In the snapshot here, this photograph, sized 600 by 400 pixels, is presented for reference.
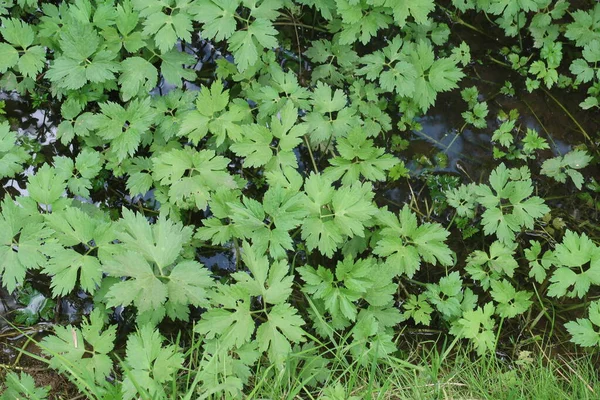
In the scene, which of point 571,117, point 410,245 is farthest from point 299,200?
point 571,117

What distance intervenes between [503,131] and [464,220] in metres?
0.68

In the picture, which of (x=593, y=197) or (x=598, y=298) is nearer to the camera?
(x=598, y=298)

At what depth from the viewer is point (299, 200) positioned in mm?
2861

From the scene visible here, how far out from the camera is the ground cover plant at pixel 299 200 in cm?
278

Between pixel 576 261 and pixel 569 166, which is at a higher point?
pixel 569 166

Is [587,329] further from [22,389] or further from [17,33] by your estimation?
[17,33]

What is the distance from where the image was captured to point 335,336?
126 inches

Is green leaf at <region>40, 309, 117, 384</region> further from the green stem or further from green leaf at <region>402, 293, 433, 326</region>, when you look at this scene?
the green stem

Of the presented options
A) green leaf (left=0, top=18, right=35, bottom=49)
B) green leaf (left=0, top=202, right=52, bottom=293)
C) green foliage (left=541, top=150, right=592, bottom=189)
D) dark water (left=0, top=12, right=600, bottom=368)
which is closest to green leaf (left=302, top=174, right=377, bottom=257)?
dark water (left=0, top=12, right=600, bottom=368)

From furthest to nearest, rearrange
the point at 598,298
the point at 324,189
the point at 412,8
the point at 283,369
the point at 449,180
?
the point at 449,180 → the point at 598,298 → the point at 412,8 → the point at 324,189 → the point at 283,369

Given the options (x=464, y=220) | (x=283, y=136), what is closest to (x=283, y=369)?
(x=283, y=136)

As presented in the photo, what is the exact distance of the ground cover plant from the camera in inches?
109

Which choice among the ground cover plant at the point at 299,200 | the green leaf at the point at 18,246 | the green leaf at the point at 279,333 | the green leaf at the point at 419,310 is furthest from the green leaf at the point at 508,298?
the green leaf at the point at 18,246

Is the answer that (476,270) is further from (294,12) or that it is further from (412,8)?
(294,12)
